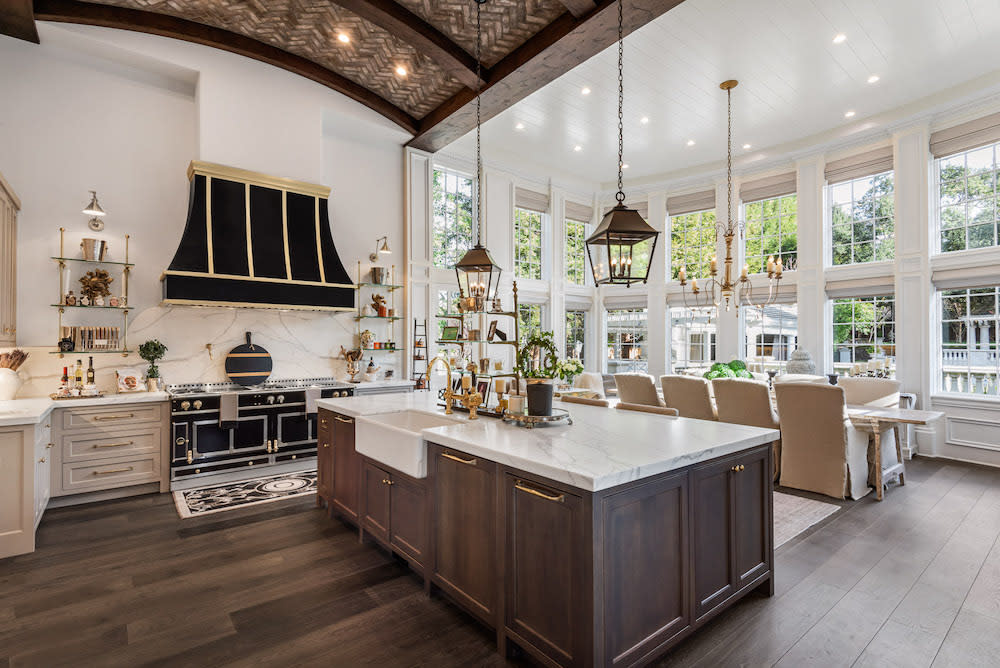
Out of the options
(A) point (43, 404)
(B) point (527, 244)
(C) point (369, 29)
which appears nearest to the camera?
(A) point (43, 404)

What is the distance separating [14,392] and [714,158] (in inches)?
353

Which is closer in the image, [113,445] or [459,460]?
[459,460]

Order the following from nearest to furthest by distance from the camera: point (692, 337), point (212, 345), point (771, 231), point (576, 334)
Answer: point (212, 345) → point (771, 231) → point (692, 337) → point (576, 334)

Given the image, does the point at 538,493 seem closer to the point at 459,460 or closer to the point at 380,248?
the point at 459,460

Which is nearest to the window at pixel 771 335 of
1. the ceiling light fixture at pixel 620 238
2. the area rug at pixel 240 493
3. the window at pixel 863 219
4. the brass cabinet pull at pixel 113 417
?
the window at pixel 863 219

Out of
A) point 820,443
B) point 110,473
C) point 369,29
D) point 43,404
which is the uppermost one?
point 369,29

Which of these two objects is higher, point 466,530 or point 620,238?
point 620,238

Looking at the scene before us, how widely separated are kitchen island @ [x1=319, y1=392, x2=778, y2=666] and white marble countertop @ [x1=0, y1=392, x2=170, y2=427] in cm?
236

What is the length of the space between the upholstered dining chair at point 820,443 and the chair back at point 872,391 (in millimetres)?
961

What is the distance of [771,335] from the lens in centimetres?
725

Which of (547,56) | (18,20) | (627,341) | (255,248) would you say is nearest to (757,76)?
(547,56)

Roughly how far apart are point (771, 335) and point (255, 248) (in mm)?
7196

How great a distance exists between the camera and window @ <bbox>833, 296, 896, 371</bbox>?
6164mm

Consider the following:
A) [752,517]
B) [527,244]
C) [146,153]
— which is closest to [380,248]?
[146,153]
